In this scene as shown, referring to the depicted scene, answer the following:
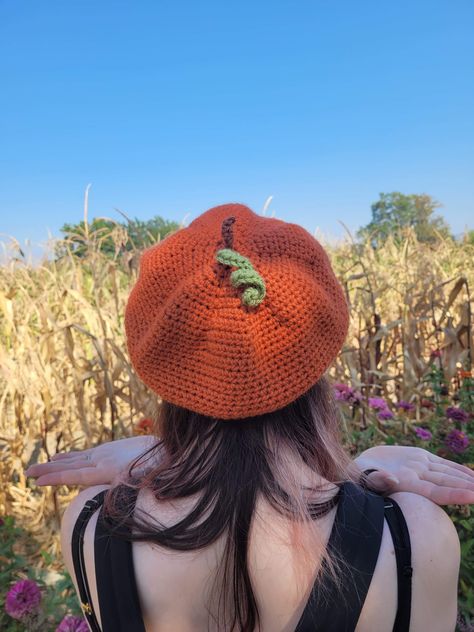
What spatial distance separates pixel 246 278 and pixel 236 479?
351mm

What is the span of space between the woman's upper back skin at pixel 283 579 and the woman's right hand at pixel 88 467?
9.5 inches

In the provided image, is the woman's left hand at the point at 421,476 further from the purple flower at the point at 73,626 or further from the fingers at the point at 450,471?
the purple flower at the point at 73,626

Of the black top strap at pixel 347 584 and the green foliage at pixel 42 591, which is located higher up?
the black top strap at pixel 347 584

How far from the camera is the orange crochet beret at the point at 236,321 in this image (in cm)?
71

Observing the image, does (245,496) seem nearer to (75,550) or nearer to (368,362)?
(75,550)

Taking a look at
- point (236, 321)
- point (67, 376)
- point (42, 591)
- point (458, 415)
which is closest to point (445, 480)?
point (236, 321)

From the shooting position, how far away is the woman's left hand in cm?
80

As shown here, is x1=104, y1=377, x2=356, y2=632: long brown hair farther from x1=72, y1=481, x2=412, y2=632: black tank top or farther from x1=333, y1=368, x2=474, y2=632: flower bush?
x1=333, y1=368, x2=474, y2=632: flower bush

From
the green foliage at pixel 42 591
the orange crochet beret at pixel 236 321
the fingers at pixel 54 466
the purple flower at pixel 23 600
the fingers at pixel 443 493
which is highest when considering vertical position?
the orange crochet beret at pixel 236 321

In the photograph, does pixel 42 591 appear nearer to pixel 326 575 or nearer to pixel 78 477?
pixel 78 477

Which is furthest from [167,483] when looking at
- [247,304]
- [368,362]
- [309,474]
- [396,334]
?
[396,334]

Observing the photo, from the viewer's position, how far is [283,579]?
747 millimetres

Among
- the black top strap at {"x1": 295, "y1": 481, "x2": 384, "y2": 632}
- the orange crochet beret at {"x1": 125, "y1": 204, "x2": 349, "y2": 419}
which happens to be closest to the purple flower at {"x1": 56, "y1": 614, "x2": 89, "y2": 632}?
the black top strap at {"x1": 295, "y1": 481, "x2": 384, "y2": 632}

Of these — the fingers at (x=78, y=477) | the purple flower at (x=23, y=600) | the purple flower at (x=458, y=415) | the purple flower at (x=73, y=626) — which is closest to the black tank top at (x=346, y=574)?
the fingers at (x=78, y=477)
